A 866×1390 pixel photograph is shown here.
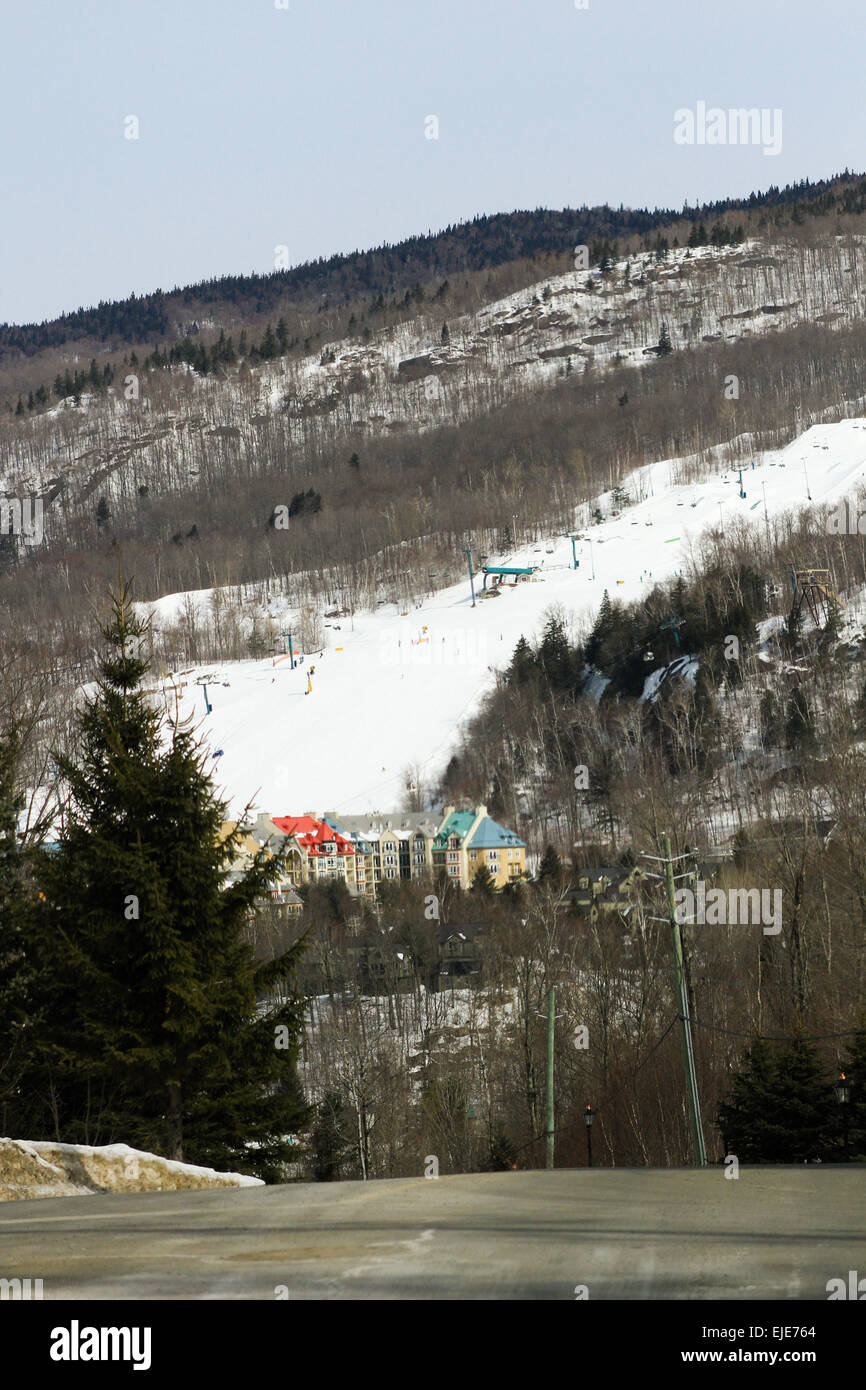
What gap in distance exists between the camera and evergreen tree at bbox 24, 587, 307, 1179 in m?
13.3

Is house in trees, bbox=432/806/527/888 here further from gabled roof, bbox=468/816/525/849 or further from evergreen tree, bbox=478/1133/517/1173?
evergreen tree, bbox=478/1133/517/1173

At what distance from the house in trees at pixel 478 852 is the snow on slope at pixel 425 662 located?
11.8m

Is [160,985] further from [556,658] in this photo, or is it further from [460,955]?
[556,658]

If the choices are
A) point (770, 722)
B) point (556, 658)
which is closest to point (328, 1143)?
point (770, 722)

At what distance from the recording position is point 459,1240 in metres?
6.55

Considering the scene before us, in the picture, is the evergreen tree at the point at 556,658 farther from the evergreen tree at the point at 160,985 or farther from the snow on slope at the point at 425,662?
the evergreen tree at the point at 160,985

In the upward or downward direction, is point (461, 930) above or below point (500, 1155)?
above

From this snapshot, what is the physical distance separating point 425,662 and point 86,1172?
93292mm

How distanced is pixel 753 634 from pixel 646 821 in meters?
43.2

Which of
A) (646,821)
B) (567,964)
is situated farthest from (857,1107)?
(646,821)

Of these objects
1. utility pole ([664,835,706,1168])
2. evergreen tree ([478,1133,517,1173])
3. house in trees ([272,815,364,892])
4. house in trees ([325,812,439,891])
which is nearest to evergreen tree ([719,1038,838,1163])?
utility pole ([664,835,706,1168])

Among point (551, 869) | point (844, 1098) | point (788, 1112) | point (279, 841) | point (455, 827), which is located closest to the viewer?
point (844, 1098)

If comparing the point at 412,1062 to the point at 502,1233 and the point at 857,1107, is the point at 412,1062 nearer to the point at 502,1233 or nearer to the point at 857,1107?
the point at 857,1107

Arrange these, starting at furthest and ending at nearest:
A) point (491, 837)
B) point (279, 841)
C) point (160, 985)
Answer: point (279, 841)
point (491, 837)
point (160, 985)
